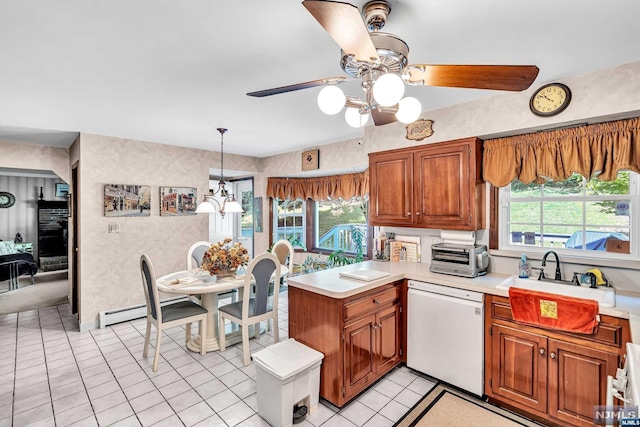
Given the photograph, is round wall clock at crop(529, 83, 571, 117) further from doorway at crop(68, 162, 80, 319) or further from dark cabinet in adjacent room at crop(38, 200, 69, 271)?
dark cabinet in adjacent room at crop(38, 200, 69, 271)

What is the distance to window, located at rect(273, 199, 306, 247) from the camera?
575cm

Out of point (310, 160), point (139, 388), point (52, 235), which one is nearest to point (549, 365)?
point (139, 388)

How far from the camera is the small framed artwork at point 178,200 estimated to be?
435 centimetres

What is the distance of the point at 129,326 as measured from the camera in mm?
3891

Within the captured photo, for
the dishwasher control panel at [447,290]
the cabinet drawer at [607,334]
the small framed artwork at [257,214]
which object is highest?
the small framed artwork at [257,214]

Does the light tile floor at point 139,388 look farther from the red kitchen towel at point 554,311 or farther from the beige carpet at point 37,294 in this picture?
the beige carpet at point 37,294

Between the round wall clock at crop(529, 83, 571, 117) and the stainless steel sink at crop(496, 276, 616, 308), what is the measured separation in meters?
1.30

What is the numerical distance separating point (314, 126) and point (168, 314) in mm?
2493

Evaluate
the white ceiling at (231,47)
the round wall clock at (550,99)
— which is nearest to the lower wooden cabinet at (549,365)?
the round wall clock at (550,99)

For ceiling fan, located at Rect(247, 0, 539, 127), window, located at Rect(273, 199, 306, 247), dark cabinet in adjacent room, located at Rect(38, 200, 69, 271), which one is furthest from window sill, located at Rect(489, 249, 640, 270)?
dark cabinet in adjacent room, located at Rect(38, 200, 69, 271)

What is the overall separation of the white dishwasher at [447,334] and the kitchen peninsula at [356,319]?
7cm

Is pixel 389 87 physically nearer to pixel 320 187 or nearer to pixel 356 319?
pixel 356 319

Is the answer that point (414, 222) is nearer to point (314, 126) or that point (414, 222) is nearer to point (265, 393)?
point (314, 126)

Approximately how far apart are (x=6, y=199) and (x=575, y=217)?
10.3 m
